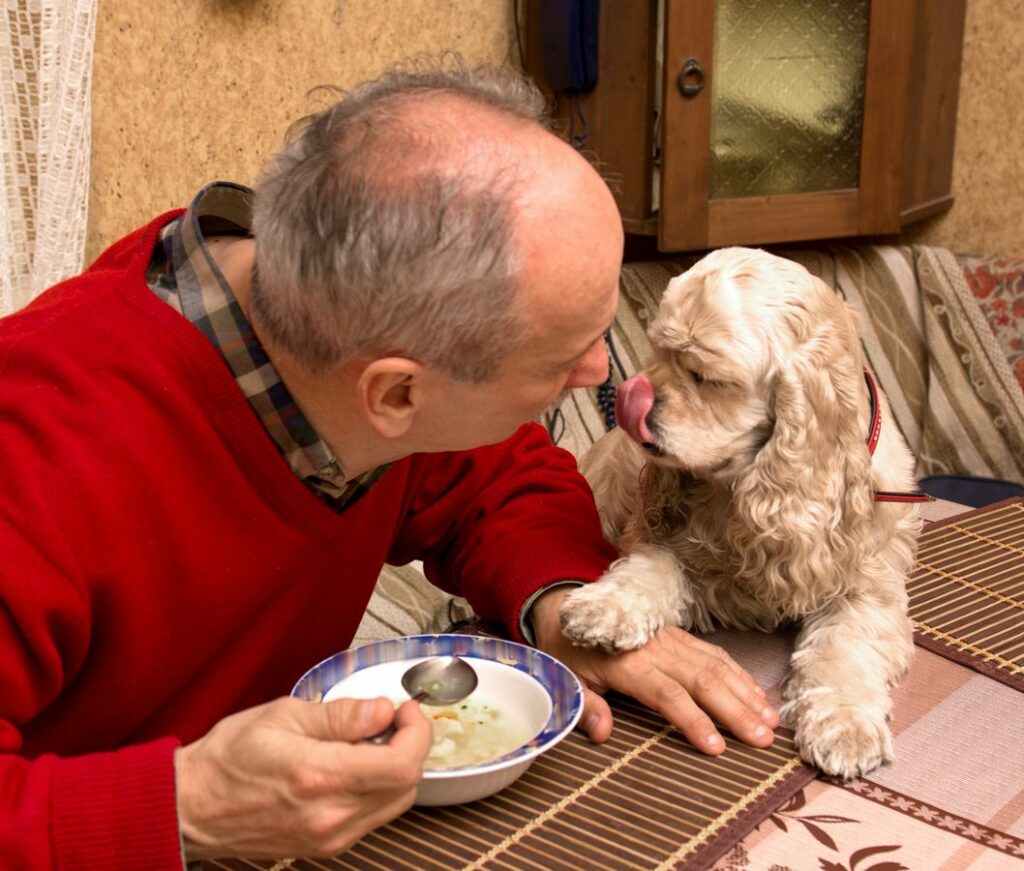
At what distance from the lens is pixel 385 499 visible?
1.27m

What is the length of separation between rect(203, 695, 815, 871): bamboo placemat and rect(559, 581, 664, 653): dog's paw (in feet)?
0.42

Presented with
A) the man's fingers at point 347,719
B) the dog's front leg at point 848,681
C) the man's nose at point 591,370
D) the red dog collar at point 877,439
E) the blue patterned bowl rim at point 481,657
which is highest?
the man's nose at point 591,370

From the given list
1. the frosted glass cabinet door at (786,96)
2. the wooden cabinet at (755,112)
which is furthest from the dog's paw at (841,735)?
the frosted glass cabinet door at (786,96)

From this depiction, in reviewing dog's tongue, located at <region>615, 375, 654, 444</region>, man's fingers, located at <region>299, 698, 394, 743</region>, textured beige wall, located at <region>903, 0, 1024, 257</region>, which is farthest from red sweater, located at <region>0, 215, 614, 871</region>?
textured beige wall, located at <region>903, 0, 1024, 257</region>

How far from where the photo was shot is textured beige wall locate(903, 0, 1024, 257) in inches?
132

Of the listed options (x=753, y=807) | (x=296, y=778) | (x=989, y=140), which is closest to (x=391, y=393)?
(x=296, y=778)

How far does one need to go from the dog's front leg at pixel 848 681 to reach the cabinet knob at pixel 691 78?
1721mm

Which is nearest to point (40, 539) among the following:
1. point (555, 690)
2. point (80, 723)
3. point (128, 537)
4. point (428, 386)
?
point (128, 537)

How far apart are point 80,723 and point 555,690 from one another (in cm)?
45

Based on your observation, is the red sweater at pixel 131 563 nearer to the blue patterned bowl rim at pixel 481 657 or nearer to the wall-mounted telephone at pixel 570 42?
the blue patterned bowl rim at pixel 481 657

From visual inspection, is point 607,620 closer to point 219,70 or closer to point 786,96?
point 219,70

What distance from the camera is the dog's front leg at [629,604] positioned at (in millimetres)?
1183

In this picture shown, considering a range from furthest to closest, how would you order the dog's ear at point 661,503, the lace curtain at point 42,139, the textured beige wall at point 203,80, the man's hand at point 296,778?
the textured beige wall at point 203,80 → the lace curtain at point 42,139 → the dog's ear at point 661,503 → the man's hand at point 296,778

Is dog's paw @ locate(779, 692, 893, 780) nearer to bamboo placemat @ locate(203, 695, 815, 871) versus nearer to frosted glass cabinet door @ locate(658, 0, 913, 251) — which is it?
bamboo placemat @ locate(203, 695, 815, 871)
